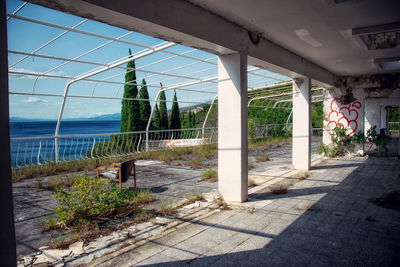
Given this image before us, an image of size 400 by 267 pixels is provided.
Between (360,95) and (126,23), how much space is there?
9095mm

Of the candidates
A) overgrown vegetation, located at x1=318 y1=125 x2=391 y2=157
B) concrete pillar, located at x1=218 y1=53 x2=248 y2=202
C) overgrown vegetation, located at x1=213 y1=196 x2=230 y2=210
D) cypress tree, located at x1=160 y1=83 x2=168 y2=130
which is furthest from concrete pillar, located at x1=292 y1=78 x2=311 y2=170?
cypress tree, located at x1=160 y1=83 x2=168 y2=130

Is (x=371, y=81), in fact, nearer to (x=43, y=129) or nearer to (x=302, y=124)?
(x=302, y=124)

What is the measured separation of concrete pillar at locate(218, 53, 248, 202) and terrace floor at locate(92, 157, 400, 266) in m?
0.43

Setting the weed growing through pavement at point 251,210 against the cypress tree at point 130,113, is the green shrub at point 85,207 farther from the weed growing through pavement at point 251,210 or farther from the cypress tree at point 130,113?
the cypress tree at point 130,113

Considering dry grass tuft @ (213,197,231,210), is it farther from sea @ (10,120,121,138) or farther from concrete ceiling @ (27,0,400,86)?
sea @ (10,120,121,138)

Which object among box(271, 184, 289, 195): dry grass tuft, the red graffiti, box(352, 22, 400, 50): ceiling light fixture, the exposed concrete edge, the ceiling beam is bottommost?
the exposed concrete edge

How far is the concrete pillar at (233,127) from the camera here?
4285mm

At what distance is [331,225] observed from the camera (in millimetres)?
3400

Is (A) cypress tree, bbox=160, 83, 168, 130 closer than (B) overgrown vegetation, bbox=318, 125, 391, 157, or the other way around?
(B) overgrown vegetation, bbox=318, 125, 391, 157

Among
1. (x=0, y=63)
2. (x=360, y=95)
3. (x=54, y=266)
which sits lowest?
(x=54, y=266)

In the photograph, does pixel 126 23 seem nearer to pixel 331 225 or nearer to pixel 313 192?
pixel 331 225

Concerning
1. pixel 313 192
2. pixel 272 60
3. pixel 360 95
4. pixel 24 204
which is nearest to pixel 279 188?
pixel 313 192

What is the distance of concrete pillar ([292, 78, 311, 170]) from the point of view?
7133 millimetres

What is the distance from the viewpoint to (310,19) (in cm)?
394
